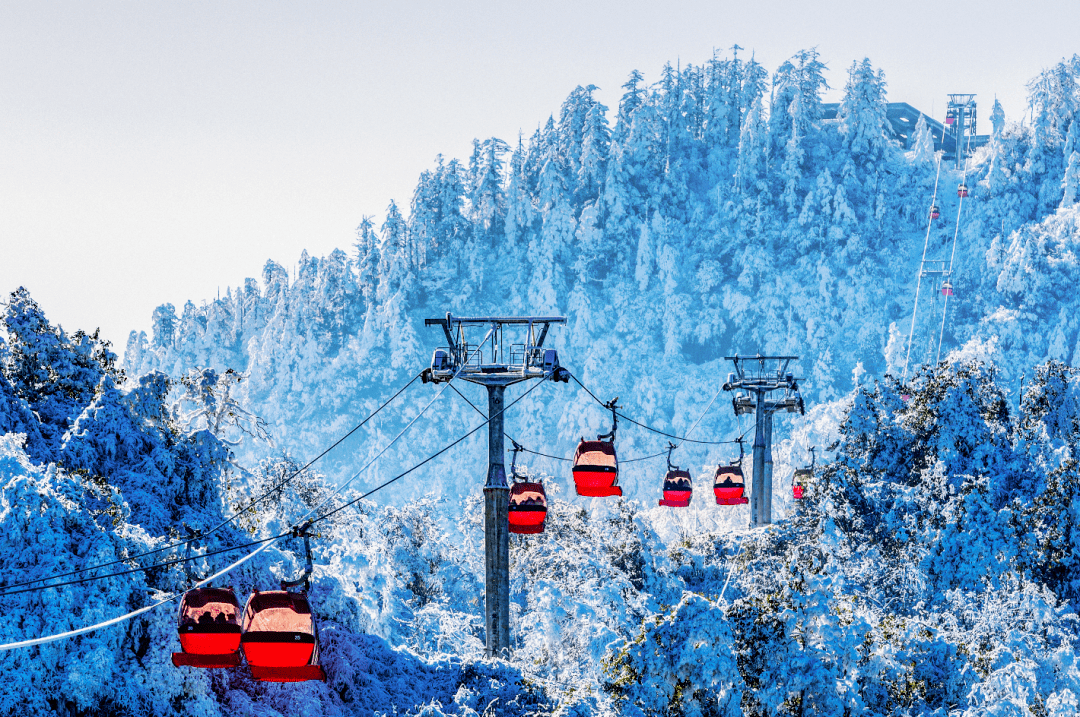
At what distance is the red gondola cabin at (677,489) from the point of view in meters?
24.0

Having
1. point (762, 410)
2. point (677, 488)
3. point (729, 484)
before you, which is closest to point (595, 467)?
point (677, 488)

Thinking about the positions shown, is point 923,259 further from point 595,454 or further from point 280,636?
point 280,636

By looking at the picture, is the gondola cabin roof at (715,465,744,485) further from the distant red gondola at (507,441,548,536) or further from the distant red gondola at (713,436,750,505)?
the distant red gondola at (507,441,548,536)

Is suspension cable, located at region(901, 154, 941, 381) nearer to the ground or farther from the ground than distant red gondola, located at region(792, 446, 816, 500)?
farther from the ground

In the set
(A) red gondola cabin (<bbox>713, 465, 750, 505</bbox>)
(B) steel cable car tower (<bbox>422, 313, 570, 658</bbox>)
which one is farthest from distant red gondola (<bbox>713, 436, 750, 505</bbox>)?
(B) steel cable car tower (<bbox>422, 313, 570, 658</bbox>)

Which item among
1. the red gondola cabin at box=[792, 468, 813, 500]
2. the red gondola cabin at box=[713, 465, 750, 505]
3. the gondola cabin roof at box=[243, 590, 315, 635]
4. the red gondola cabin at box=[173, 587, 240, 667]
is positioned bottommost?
the red gondola cabin at box=[792, 468, 813, 500]

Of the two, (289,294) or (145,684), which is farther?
(289,294)

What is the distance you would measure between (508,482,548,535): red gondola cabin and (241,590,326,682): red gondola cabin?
19.6 ft

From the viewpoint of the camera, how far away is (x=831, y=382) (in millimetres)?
91500

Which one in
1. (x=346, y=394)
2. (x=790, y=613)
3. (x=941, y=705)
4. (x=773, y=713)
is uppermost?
(x=790, y=613)

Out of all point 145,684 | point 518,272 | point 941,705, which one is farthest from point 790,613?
point 518,272

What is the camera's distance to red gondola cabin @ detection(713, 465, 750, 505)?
25469 mm

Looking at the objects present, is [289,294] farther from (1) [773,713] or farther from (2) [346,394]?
(1) [773,713]

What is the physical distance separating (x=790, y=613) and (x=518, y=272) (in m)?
91.3
